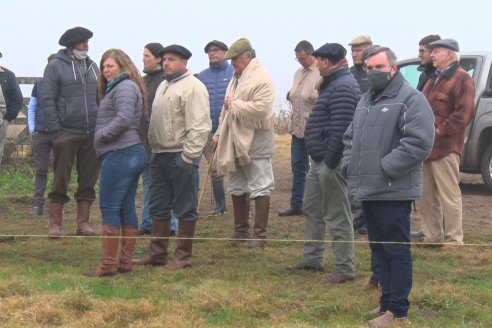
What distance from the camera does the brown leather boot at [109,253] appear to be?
7.32 m

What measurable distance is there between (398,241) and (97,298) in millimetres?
2087

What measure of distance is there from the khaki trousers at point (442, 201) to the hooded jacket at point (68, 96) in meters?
3.30

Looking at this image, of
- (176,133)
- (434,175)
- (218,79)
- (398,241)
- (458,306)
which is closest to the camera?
(398,241)

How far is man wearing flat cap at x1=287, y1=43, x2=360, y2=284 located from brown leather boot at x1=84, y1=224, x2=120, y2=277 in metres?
1.67

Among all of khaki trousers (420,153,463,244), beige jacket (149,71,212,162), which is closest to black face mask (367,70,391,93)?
beige jacket (149,71,212,162)

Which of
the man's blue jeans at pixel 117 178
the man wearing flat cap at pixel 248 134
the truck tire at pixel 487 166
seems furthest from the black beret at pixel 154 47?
the truck tire at pixel 487 166

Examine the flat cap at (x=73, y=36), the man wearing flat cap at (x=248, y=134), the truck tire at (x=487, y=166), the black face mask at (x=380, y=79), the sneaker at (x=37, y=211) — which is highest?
the flat cap at (x=73, y=36)

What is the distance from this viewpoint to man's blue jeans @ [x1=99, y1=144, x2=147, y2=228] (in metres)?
7.33

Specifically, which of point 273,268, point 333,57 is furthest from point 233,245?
point 333,57

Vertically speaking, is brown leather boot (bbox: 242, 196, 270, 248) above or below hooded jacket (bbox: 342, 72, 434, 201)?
below

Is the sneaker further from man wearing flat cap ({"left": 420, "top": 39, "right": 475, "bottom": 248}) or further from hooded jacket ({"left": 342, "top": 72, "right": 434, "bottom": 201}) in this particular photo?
hooded jacket ({"left": 342, "top": 72, "right": 434, "bottom": 201})

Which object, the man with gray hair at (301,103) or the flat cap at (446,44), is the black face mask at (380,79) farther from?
the man with gray hair at (301,103)

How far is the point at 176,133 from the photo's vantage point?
25.0 feet

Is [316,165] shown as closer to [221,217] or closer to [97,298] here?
[97,298]
